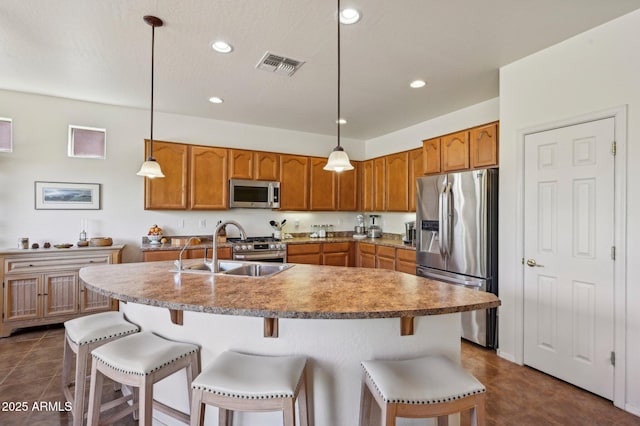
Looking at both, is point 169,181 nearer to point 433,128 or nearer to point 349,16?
point 349,16

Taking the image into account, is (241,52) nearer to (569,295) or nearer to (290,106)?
(290,106)

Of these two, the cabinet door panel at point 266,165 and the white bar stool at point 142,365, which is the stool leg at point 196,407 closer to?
the white bar stool at point 142,365

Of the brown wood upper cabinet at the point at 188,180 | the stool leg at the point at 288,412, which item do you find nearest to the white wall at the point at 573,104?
the stool leg at the point at 288,412

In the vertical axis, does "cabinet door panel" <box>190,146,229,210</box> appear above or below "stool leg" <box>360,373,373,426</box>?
above

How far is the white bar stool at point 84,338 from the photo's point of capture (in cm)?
173

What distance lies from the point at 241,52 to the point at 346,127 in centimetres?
255

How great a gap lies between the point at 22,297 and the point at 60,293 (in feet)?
1.05

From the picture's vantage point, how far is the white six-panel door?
88.7 inches

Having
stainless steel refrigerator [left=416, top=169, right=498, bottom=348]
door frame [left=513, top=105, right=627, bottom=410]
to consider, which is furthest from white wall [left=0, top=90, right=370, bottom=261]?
door frame [left=513, top=105, right=627, bottom=410]

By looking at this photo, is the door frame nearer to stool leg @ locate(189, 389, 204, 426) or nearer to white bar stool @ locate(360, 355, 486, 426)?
white bar stool @ locate(360, 355, 486, 426)

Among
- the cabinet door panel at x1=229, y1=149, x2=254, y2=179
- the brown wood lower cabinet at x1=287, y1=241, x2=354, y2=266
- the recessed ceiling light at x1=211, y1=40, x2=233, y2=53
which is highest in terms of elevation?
the recessed ceiling light at x1=211, y1=40, x2=233, y2=53

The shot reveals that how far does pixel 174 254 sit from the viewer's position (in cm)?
392

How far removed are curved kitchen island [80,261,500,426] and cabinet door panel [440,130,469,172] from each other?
7.34 feet

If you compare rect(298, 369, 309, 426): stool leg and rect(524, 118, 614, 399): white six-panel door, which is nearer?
rect(298, 369, 309, 426): stool leg
